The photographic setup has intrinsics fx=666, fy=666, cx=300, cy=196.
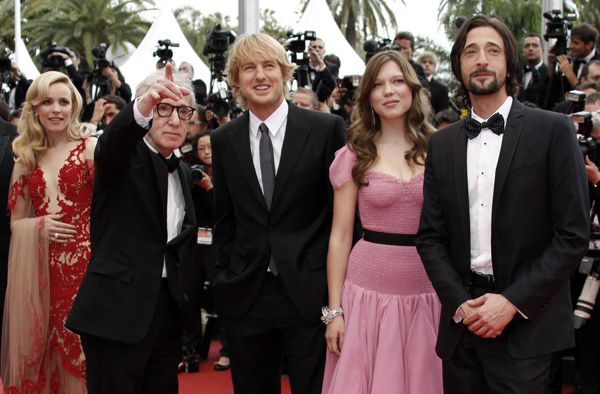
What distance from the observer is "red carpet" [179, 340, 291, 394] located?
478cm

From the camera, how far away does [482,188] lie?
8.09 feet

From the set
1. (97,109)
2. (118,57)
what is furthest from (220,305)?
(118,57)

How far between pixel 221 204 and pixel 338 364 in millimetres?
916

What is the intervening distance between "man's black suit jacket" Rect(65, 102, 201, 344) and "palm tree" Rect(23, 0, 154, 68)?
69.5ft

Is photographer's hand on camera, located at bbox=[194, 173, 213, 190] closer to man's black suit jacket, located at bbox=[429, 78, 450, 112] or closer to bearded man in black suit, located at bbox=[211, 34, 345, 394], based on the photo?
bearded man in black suit, located at bbox=[211, 34, 345, 394]

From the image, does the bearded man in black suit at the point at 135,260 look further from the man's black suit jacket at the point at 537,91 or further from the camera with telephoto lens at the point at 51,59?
the camera with telephoto lens at the point at 51,59

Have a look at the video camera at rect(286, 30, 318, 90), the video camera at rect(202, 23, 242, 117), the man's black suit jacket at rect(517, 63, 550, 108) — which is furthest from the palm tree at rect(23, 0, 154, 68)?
the man's black suit jacket at rect(517, 63, 550, 108)

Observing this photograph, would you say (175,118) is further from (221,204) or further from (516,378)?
(516,378)

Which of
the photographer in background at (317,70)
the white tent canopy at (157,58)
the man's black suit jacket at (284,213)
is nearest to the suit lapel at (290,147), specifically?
the man's black suit jacket at (284,213)

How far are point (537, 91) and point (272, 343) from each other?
410 cm

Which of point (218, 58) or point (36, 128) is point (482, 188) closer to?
point (36, 128)

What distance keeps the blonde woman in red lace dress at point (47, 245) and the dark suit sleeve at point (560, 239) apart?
88.9 inches

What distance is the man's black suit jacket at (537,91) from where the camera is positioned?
234 inches

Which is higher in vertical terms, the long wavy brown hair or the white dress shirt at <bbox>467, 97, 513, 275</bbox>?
the long wavy brown hair
